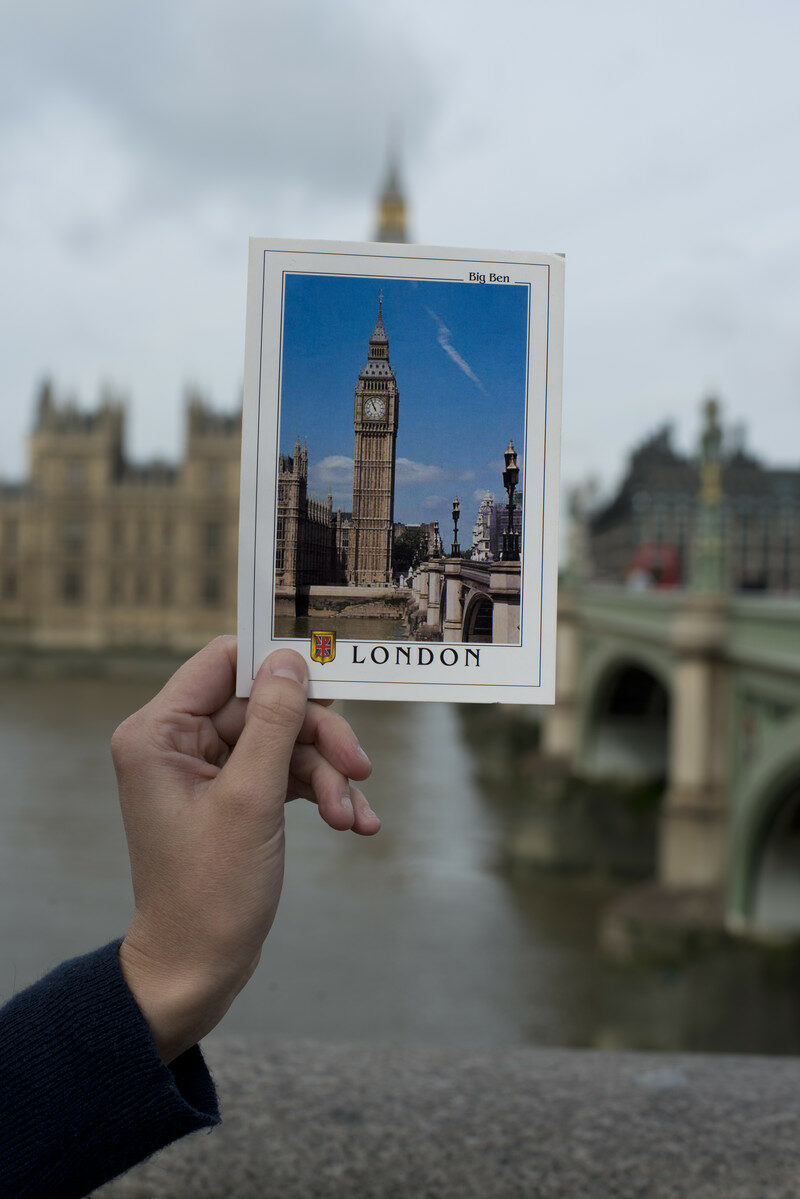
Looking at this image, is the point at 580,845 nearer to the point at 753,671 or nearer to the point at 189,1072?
the point at 753,671

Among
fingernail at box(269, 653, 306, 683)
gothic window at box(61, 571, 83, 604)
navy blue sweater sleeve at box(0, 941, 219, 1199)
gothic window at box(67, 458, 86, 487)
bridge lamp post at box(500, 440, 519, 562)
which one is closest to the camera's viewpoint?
navy blue sweater sleeve at box(0, 941, 219, 1199)

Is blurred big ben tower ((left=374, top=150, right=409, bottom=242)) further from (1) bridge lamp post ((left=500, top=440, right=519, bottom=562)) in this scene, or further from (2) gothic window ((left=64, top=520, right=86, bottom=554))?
(1) bridge lamp post ((left=500, top=440, right=519, bottom=562))

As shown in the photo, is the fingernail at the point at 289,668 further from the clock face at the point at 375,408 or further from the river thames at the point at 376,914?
the river thames at the point at 376,914

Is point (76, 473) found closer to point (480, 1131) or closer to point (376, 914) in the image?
point (376, 914)

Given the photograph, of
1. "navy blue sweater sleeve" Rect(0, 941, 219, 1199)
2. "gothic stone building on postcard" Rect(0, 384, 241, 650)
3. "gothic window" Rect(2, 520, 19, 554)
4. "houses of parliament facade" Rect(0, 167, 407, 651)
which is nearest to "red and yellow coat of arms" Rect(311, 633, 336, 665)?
"navy blue sweater sleeve" Rect(0, 941, 219, 1199)

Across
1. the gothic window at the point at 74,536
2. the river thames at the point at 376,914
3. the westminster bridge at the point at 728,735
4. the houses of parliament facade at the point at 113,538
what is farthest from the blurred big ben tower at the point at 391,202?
the westminster bridge at the point at 728,735
